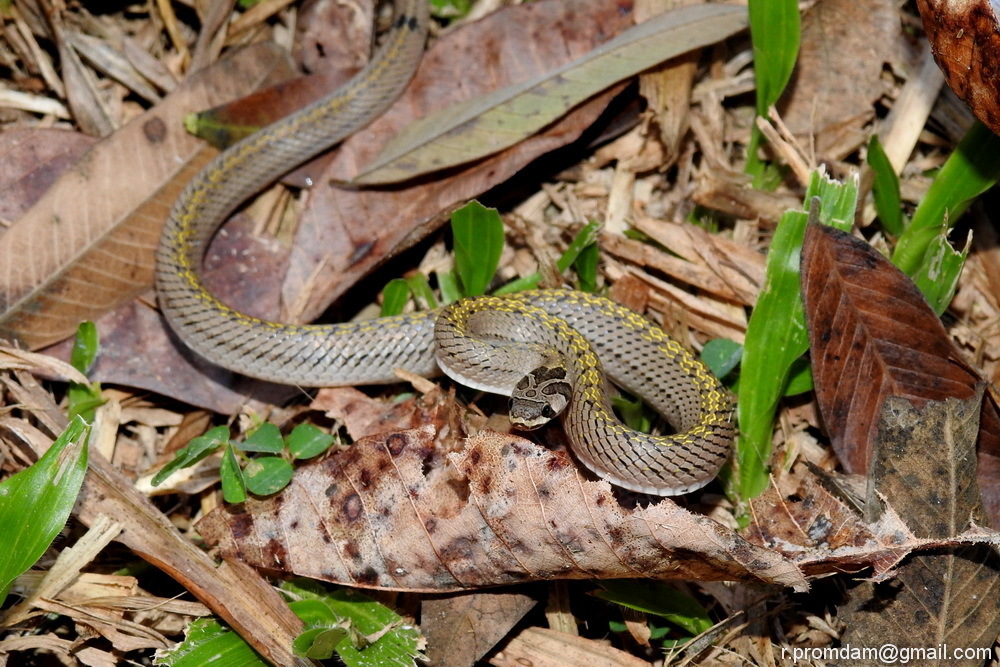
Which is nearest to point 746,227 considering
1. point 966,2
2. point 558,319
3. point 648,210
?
point 648,210

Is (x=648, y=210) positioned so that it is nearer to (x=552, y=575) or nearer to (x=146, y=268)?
(x=552, y=575)

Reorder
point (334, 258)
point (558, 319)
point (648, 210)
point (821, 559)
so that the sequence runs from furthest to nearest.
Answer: point (648, 210) → point (334, 258) → point (558, 319) → point (821, 559)

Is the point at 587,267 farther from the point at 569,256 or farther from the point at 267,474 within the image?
the point at 267,474

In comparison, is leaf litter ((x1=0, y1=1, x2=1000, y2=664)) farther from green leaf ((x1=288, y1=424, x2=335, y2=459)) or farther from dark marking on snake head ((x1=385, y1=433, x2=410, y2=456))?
green leaf ((x1=288, y1=424, x2=335, y2=459))

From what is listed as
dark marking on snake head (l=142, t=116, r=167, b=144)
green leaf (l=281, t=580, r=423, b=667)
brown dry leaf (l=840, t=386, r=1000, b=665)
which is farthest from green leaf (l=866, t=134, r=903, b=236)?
dark marking on snake head (l=142, t=116, r=167, b=144)

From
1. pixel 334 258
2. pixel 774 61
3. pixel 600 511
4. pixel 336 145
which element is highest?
pixel 774 61

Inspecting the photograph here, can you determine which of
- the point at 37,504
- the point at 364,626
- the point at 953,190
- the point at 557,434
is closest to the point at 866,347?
the point at 953,190

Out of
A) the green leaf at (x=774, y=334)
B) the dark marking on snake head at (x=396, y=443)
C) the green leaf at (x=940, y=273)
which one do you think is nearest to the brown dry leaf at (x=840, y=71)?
the green leaf at (x=774, y=334)
